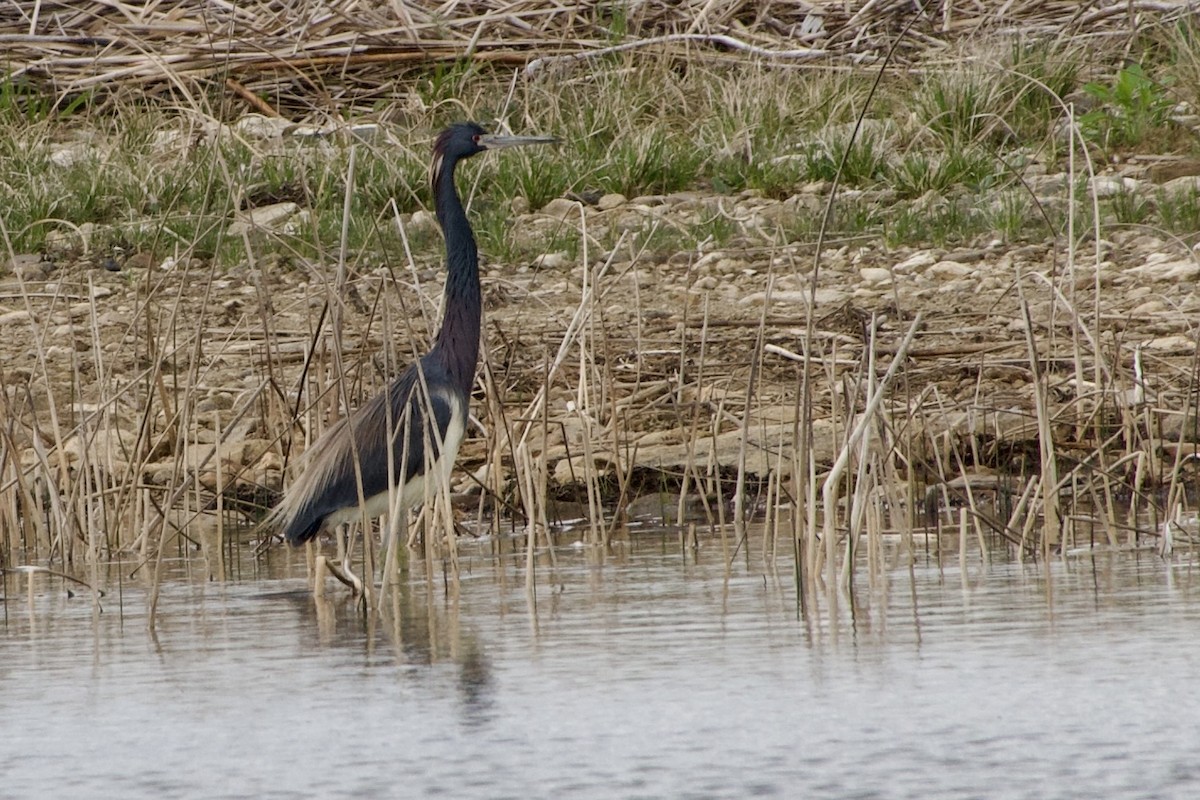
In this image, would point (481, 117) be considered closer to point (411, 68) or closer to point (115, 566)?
point (411, 68)

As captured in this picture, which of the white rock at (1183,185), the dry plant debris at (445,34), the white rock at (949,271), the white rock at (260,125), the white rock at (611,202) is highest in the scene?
the dry plant debris at (445,34)

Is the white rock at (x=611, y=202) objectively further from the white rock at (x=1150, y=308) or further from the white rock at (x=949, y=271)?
the white rock at (x=1150, y=308)

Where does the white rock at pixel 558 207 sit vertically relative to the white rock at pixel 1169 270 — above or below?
above

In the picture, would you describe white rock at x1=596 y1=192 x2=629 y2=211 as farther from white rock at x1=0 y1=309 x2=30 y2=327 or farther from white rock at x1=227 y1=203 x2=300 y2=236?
white rock at x1=0 y1=309 x2=30 y2=327

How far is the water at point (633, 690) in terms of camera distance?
409cm

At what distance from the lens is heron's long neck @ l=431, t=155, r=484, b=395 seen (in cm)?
750

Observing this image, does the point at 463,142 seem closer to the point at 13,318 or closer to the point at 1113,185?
the point at 13,318

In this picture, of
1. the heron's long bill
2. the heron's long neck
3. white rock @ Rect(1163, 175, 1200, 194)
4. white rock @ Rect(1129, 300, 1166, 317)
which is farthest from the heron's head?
white rock @ Rect(1163, 175, 1200, 194)

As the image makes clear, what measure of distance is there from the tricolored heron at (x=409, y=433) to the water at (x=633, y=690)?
64cm

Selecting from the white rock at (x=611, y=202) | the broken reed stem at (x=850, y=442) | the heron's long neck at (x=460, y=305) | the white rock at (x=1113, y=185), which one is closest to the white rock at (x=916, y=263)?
the white rock at (x=1113, y=185)

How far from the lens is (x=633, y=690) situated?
482 centimetres

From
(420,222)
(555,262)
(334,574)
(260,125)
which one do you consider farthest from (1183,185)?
(334,574)

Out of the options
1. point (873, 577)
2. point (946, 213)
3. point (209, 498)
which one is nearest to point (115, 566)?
point (209, 498)

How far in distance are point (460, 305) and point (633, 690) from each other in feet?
9.82
